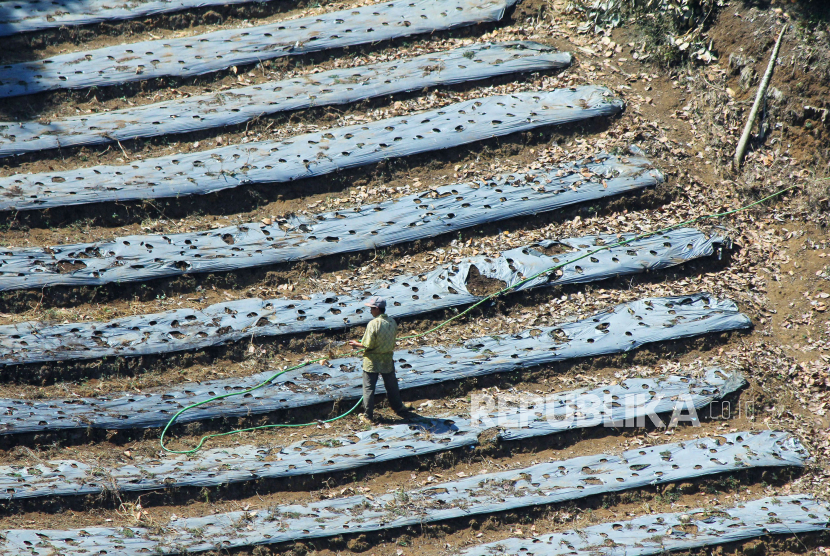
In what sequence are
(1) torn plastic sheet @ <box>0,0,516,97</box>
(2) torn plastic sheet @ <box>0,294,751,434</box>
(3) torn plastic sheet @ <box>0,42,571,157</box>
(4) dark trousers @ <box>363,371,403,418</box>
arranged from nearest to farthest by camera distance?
(4) dark trousers @ <box>363,371,403,418</box> → (2) torn plastic sheet @ <box>0,294,751,434</box> → (3) torn plastic sheet @ <box>0,42,571,157</box> → (1) torn plastic sheet @ <box>0,0,516,97</box>

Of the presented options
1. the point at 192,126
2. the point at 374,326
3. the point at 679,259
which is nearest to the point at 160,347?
the point at 374,326

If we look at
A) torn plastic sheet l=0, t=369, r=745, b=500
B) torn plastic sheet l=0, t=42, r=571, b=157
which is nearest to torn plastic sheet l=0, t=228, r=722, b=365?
torn plastic sheet l=0, t=369, r=745, b=500

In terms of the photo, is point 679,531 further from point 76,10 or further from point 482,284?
point 76,10

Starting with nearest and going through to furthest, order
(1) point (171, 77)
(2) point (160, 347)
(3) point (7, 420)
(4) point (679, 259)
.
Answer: (3) point (7, 420) → (2) point (160, 347) → (4) point (679, 259) → (1) point (171, 77)

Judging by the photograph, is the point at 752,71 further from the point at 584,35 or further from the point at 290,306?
the point at 290,306

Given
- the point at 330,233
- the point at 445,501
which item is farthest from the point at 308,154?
the point at 445,501

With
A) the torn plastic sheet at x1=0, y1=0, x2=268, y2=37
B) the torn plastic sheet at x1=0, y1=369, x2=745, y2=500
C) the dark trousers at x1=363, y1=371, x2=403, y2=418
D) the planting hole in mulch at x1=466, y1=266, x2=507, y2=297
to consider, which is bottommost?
the torn plastic sheet at x1=0, y1=369, x2=745, y2=500

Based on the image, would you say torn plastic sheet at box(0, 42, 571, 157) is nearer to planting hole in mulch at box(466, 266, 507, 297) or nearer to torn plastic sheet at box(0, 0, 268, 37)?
torn plastic sheet at box(0, 0, 268, 37)
